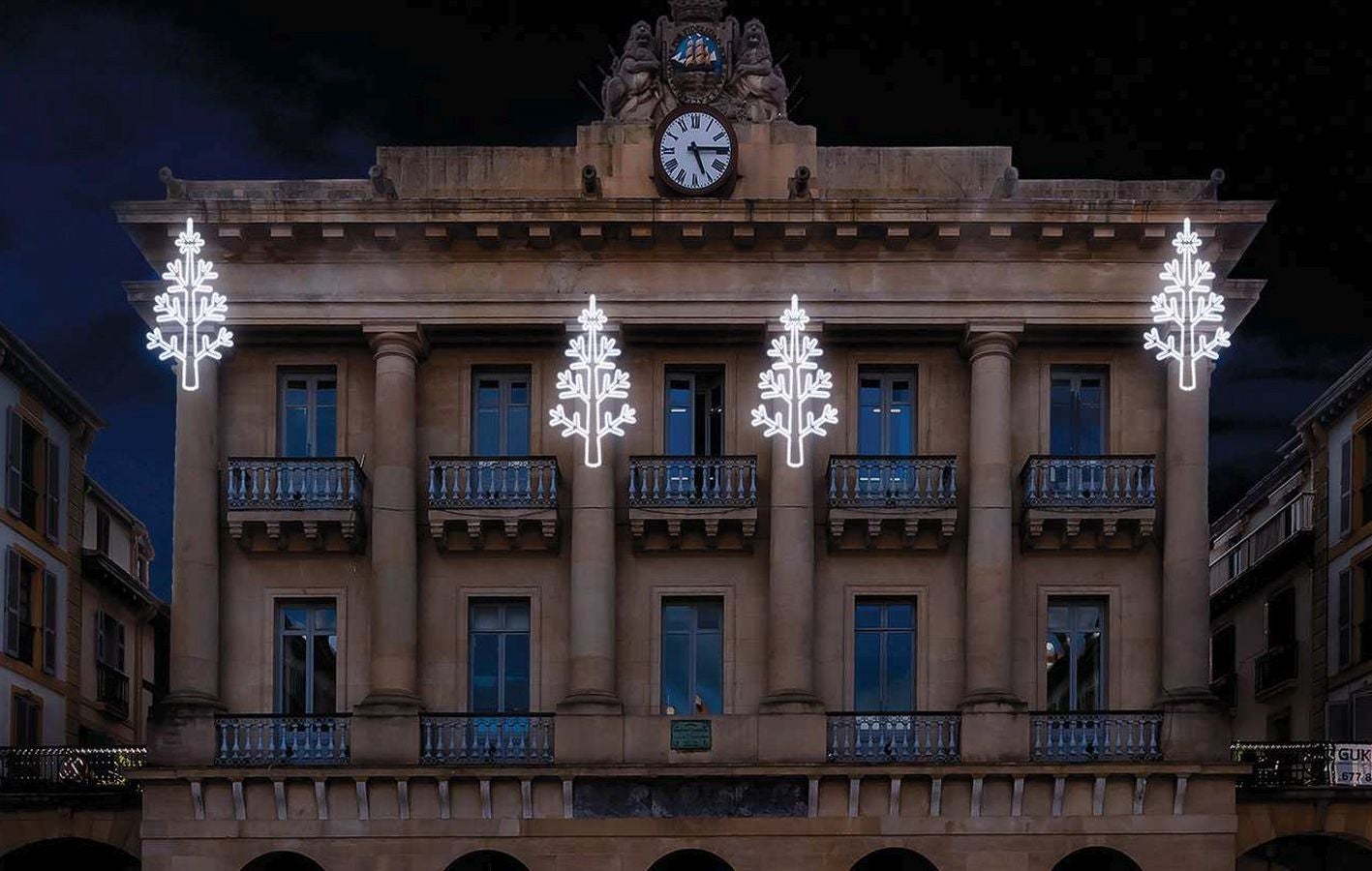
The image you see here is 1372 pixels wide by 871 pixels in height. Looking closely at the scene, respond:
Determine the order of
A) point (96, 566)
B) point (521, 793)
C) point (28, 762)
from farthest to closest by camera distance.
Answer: point (96, 566)
point (28, 762)
point (521, 793)

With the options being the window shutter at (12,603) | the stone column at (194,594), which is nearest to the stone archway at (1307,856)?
the stone column at (194,594)

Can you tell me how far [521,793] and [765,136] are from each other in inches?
560

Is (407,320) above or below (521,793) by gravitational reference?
above

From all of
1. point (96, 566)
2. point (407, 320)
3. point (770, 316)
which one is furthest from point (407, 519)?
point (96, 566)

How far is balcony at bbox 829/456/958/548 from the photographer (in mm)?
50656

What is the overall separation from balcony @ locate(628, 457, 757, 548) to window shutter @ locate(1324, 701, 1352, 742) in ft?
57.4

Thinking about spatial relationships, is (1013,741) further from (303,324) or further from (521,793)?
(303,324)

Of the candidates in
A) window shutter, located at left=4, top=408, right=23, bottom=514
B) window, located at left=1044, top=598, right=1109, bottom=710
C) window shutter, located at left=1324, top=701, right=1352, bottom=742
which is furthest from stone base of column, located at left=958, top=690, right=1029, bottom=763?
window shutter, located at left=4, top=408, right=23, bottom=514

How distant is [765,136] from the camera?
5175cm

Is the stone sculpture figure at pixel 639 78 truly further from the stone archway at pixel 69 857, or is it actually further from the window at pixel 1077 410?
the stone archway at pixel 69 857

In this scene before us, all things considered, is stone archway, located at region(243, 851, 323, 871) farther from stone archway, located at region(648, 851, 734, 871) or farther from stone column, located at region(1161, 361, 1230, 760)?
stone column, located at region(1161, 361, 1230, 760)

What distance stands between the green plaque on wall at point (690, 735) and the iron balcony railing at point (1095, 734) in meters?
6.38

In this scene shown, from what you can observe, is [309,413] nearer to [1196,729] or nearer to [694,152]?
[694,152]

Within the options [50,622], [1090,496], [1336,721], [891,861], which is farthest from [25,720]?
[1336,721]
